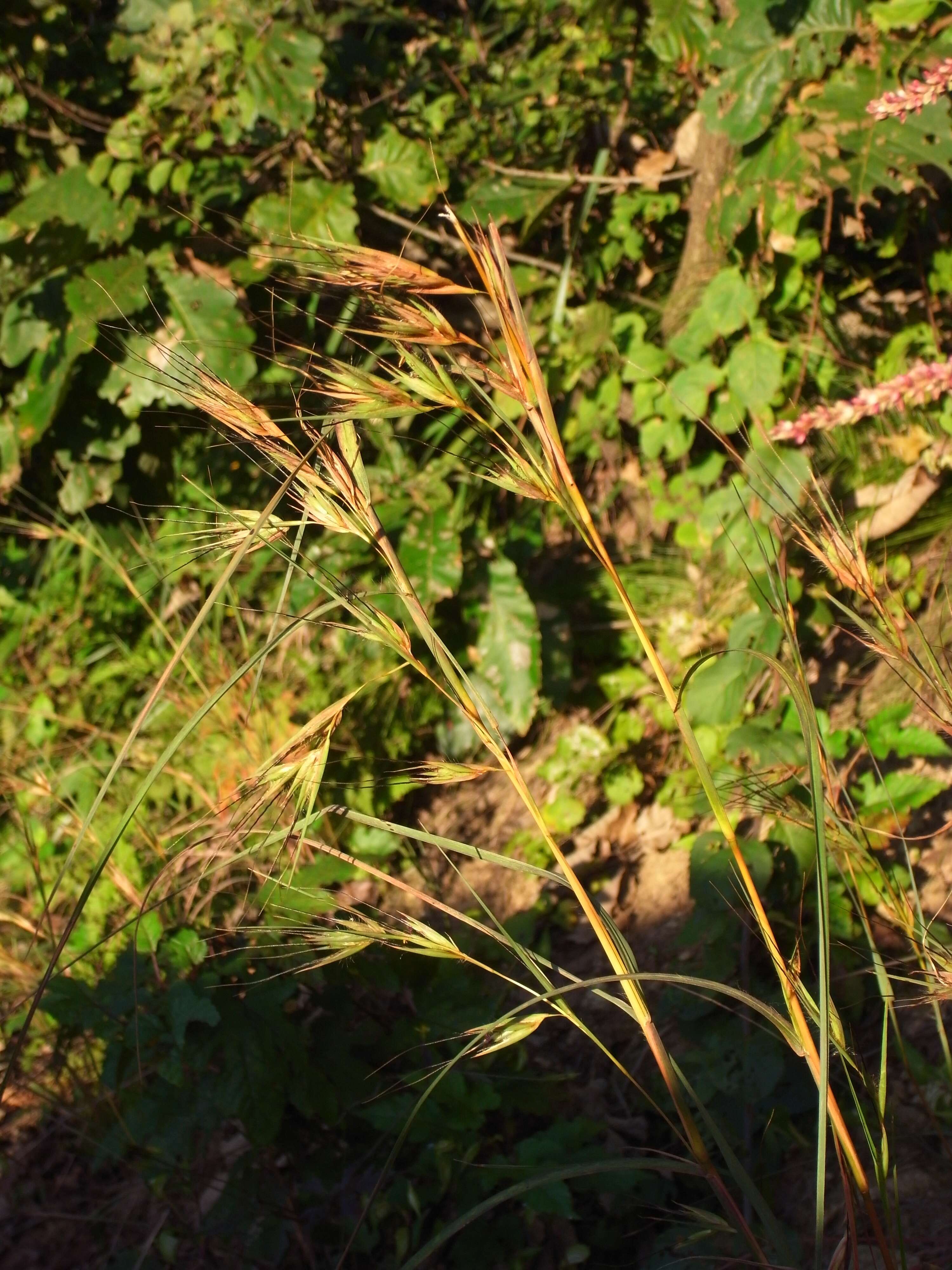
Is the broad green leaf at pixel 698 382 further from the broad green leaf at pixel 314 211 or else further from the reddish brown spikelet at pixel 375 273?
the reddish brown spikelet at pixel 375 273

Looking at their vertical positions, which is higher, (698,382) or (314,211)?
(314,211)

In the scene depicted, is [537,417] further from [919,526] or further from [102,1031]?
[919,526]

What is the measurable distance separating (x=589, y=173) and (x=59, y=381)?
1.70m

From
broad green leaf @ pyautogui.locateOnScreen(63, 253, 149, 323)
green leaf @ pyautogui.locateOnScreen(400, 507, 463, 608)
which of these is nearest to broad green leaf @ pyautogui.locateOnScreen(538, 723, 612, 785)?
green leaf @ pyautogui.locateOnScreen(400, 507, 463, 608)

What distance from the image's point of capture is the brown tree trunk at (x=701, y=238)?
279 centimetres

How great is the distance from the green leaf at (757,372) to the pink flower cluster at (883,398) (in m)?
1.34

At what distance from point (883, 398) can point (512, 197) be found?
2.19m

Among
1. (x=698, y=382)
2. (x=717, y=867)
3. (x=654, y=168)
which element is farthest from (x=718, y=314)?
(x=717, y=867)

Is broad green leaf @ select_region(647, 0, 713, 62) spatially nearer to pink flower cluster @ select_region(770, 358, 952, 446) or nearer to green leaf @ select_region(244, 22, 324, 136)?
green leaf @ select_region(244, 22, 324, 136)

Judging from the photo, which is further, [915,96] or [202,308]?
[202,308]

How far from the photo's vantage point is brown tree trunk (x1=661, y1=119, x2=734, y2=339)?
2789mm

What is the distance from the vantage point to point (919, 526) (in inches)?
105

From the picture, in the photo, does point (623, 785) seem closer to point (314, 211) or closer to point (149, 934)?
point (149, 934)

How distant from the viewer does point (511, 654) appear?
2811mm
